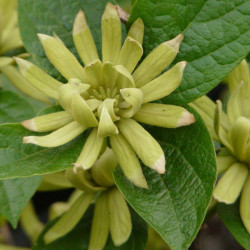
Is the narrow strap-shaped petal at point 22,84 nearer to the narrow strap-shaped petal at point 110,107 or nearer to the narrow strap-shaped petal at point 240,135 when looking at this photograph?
the narrow strap-shaped petal at point 110,107

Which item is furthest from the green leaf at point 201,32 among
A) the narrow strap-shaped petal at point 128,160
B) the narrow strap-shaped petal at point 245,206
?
the narrow strap-shaped petal at point 245,206

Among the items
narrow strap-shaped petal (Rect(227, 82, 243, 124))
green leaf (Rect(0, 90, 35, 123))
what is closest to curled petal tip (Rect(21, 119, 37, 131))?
green leaf (Rect(0, 90, 35, 123))

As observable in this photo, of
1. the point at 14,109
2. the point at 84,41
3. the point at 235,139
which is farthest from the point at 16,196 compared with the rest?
the point at 235,139

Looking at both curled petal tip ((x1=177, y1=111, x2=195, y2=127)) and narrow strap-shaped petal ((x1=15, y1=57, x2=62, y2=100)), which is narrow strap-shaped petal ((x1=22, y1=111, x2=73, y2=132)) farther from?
curled petal tip ((x1=177, y1=111, x2=195, y2=127))

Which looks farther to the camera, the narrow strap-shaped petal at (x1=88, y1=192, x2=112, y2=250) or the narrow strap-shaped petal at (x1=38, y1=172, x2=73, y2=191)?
the narrow strap-shaped petal at (x1=38, y1=172, x2=73, y2=191)

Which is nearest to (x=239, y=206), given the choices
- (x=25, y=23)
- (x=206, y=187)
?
(x=206, y=187)
